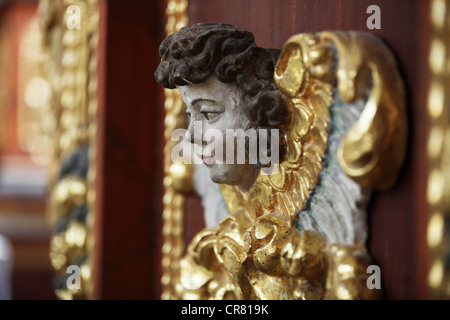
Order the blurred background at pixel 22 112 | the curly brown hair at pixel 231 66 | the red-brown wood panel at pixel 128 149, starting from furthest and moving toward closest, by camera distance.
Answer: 1. the blurred background at pixel 22 112
2. the red-brown wood panel at pixel 128 149
3. the curly brown hair at pixel 231 66

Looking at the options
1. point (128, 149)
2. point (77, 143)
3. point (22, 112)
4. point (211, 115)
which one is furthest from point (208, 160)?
point (22, 112)

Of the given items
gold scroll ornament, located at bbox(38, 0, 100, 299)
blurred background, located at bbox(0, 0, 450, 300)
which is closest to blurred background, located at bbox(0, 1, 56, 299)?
blurred background, located at bbox(0, 0, 450, 300)

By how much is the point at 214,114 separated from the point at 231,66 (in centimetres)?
4

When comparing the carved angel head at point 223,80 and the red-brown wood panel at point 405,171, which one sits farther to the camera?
the carved angel head at point 223,80

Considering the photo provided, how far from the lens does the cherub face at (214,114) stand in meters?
0.49

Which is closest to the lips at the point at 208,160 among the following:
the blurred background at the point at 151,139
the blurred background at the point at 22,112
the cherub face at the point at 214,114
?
the cherub face at the point at 214,114

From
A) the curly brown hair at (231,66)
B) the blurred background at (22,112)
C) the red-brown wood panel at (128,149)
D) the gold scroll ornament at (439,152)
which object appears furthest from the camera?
the blurred background at (22,112)

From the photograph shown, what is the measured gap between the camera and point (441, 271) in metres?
Result: 0.36

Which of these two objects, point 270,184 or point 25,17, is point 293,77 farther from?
point 25,17

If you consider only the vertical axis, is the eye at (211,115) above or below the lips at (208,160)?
above

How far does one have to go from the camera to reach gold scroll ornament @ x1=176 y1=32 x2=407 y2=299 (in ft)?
1.24

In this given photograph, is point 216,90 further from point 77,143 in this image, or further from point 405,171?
point 77,143

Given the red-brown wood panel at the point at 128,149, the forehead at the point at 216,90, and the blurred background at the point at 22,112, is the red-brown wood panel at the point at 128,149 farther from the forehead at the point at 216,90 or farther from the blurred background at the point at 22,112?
the blurred background at the point at 22,112
